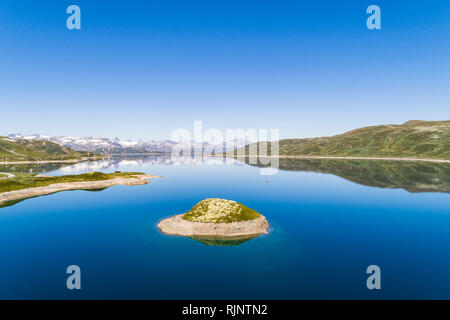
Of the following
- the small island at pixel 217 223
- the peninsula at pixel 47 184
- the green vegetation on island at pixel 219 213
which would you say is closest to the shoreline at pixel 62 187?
the peninsula at pixel 47 184

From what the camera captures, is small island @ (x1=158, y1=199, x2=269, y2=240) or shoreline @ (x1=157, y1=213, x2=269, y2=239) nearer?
shoreline @ (x1=157, y1=213, x2=269, y2=239)

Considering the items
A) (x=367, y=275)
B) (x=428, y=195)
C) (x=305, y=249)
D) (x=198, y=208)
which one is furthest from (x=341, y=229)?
(x=428, y=195)

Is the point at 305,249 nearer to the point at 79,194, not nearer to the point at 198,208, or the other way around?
the point at 198,208
